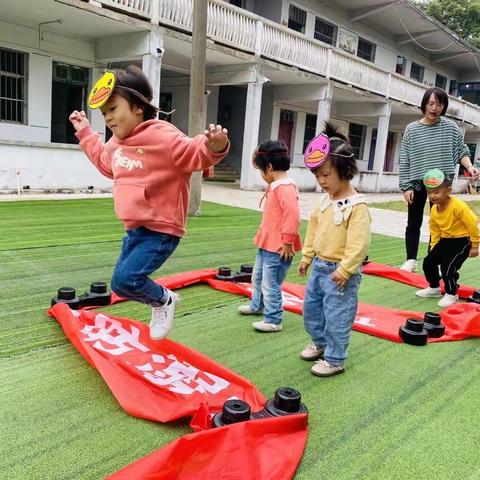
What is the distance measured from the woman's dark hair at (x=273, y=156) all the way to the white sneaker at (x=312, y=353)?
3.80 feet

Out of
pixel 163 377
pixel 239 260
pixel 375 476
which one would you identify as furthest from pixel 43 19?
pixel 375 476

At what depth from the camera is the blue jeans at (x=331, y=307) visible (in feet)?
8.69

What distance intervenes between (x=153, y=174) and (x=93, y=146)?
0.63 metres

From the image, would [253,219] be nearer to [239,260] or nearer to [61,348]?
[239,260]

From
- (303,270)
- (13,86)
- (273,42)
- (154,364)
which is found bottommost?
(154,364)

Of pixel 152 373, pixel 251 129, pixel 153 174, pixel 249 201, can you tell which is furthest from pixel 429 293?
pixel 251 129

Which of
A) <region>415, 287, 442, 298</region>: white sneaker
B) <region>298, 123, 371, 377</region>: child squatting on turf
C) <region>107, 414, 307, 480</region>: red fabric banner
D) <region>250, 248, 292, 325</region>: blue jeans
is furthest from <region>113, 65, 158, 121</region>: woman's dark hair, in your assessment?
<region>415, 287, 442, 298</region>: white sneaker

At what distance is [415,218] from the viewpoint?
5367 millimetres

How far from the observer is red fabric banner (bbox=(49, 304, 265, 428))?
86.7 inches

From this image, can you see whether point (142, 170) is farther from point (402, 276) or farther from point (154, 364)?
point (402, 276)

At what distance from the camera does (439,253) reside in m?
4.46

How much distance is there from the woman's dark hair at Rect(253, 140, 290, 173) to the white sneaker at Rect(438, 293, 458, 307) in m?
2.07

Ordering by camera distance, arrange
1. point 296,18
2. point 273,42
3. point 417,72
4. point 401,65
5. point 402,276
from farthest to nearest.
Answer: point 417,72 → point 401,65 → point 296,18 → point 273,42 → point 402,276

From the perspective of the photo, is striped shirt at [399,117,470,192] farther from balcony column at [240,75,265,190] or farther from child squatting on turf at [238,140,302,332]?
balcony column at [240,75,265,190]
